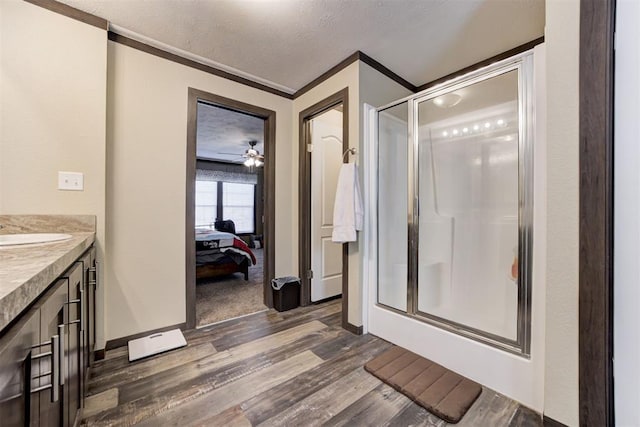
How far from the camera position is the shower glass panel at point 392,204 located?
7.26ft

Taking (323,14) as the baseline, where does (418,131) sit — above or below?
below

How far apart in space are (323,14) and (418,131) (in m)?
1.11

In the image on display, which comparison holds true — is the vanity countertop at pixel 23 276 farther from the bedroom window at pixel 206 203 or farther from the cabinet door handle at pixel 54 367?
the bedroom window at pixel 206 203

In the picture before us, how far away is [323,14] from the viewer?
1751 millimetres

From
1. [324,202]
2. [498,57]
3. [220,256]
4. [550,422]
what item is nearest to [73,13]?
[324,202]

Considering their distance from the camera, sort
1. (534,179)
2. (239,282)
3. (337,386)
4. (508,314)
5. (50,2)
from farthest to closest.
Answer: (239,282) → (508,314) → (50,2) → (337,386) → (534,179)

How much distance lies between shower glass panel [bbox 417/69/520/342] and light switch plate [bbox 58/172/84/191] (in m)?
2.45

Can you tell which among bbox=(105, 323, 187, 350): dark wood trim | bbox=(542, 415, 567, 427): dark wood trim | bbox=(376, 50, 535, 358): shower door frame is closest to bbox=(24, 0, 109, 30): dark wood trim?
bbox=(105, 323, 187, 350): dark wood trim

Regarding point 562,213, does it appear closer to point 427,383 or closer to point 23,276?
point 427,383

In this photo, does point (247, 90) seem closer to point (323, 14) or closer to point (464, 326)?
point (323, 14)

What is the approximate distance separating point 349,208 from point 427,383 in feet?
4.29

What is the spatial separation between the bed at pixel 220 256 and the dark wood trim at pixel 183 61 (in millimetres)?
2243

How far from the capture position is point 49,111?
1612mm

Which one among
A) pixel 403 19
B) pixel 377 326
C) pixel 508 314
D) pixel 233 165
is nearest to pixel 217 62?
pixel 403 19
